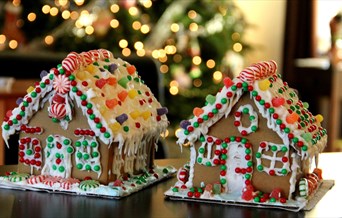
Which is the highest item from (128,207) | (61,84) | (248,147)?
(61,84)

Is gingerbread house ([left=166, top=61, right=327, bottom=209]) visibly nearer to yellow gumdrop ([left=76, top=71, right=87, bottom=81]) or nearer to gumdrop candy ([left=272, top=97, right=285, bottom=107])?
gumdrop candy ([left=272, top=97, right=285, bottom=107])

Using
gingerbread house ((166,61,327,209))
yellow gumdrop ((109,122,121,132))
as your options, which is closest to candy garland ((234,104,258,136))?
gingerbread house ((166,61,327,209))

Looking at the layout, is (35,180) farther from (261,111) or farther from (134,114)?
(261,111)

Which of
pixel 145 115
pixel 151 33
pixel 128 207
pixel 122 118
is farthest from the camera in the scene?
pixel 151 33

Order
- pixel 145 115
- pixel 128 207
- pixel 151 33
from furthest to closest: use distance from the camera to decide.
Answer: pixel 151 33 < pixel 145 115 < pixel 128 207

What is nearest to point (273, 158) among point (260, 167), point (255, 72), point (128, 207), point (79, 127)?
point (260, 167)

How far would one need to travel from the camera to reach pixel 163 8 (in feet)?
16.4

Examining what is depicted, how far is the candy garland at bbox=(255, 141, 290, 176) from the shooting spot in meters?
1.34

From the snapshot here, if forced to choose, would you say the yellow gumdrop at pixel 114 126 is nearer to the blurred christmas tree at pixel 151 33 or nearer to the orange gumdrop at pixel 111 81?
the orange gumdrop at pixel 111 81

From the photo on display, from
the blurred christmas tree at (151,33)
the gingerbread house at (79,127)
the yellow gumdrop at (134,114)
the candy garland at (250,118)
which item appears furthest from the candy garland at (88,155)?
the blurred christmas tree at (151,33)

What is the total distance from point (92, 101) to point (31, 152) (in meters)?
0.17

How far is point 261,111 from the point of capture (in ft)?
4.45

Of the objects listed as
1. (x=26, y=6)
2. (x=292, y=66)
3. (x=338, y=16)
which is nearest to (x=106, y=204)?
(x=26, y=6)

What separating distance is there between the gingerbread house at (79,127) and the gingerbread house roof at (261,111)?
132 millimetres
